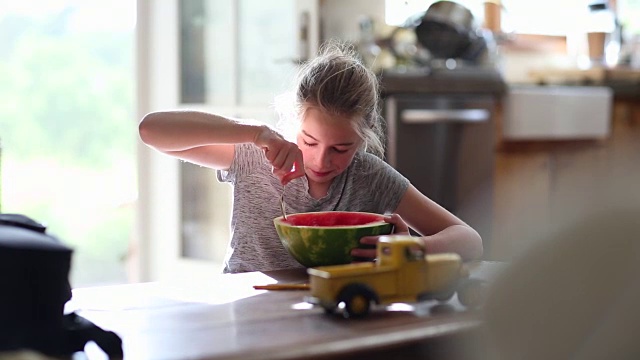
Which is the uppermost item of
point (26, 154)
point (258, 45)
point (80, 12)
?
point (80, 12)

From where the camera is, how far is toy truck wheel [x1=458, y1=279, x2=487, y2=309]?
98cm

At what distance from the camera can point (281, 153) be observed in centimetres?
133

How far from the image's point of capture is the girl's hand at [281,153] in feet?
4.36

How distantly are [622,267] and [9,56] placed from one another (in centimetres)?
500

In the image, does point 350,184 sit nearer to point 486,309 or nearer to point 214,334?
point 214,334

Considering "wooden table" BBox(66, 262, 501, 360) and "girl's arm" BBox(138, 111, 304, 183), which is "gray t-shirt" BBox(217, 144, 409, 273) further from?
"wooden table" BBox(66, 262, 501, 360)

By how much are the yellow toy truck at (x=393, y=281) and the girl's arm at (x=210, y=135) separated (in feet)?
1.25

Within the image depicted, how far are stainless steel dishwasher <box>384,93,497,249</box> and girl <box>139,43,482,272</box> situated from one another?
4.15 feet

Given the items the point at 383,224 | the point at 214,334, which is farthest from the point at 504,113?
the point at 214,334

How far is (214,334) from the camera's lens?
0.85 metres

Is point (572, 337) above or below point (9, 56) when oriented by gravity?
below

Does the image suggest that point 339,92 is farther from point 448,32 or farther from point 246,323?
point 448,32

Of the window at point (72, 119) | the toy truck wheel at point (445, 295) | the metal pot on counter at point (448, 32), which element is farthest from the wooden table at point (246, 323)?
the window at point (72, 119)

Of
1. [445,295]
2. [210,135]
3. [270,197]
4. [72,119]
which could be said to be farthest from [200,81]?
[445,295]
